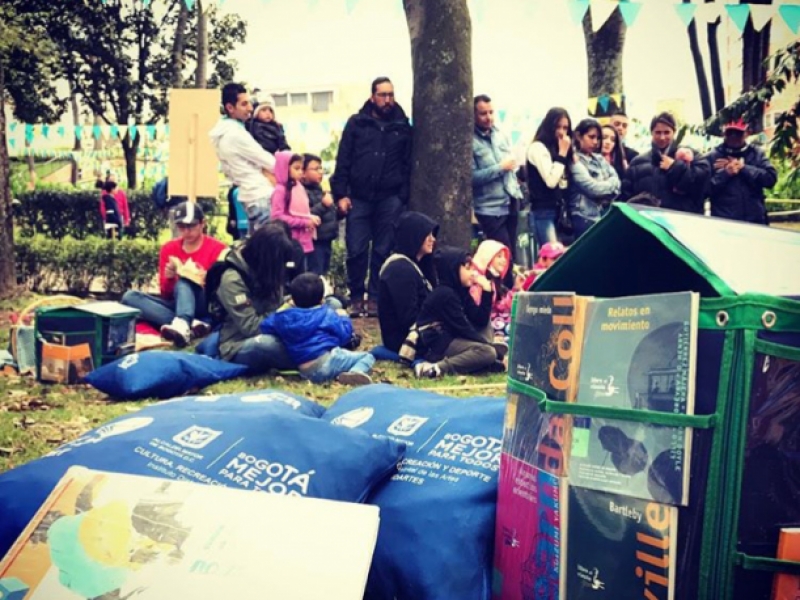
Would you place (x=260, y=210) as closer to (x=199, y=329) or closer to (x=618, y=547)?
(x=199, y=329)

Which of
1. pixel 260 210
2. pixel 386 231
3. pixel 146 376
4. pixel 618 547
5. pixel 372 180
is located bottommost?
pixel 146 376

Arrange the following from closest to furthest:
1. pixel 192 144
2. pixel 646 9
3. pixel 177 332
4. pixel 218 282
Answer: pixel 218 282, pixel 177 332, pixel 192 144, pixel 646 9

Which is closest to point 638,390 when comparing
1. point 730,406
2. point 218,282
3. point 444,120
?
point 730,406

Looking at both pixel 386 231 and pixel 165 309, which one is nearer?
pixel 165 309

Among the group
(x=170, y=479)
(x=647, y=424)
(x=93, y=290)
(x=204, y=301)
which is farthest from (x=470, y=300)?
(x=93, y=290)

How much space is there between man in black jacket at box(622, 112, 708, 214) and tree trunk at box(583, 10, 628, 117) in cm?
170

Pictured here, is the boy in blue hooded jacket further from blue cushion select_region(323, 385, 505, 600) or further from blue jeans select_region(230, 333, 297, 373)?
blue cushion select_region(323, 385, 505, 600)

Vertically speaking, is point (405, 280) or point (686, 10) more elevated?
point (686, 10)

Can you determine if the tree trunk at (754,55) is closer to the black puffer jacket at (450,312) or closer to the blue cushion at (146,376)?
the black puffer jacket at (450,312)

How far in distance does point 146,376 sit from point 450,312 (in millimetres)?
1366

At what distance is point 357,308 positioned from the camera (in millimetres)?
5535

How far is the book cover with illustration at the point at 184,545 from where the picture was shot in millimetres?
1324

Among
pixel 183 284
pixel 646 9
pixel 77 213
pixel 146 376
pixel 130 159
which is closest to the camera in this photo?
pixel 146 376

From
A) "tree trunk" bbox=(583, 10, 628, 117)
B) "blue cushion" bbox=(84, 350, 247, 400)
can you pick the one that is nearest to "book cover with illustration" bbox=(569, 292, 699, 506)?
"blue cushion" bbox=(84, 350, 247, 400)
